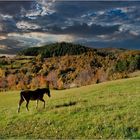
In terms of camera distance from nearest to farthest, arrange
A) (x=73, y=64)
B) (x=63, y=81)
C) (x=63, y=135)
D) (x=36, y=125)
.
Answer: (x=63, y=135)
(x=36, y=125)
(x=63, y=81)
(x=73, y=64)

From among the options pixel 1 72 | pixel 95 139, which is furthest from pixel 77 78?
pixel 95 139

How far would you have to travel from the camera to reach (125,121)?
25.6 m

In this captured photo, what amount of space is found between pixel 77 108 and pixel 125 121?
5.69 meters

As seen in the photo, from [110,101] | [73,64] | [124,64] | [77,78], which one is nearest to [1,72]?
[73,64]

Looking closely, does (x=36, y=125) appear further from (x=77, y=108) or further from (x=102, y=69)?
(x=102, y=69)

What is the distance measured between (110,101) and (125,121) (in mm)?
7519

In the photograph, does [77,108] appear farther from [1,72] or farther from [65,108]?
[1,72]

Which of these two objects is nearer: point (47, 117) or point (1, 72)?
point (47, 117)

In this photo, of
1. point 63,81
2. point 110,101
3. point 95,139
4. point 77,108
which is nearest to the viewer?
point 95,139

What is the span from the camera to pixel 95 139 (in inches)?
921

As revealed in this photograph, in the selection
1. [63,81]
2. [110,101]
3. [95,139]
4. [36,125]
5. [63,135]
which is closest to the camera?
[95,139]

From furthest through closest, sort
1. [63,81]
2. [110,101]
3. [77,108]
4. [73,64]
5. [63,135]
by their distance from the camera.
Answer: [73,64]
[63,81]
[110,101]
[77,108]
[63,135]

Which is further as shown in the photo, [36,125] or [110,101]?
[110,101]

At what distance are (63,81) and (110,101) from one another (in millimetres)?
111189
